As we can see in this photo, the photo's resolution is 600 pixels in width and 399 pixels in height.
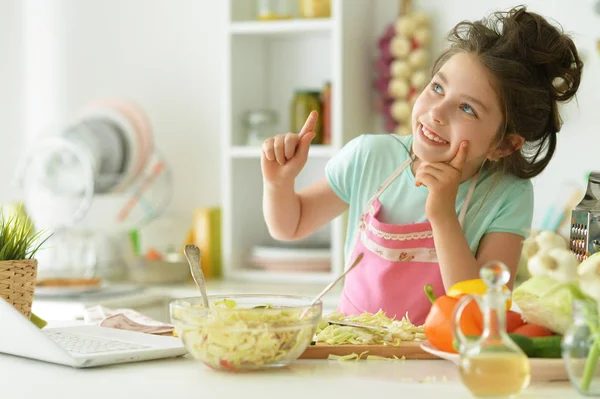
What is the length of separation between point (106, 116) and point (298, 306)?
2.48 metres

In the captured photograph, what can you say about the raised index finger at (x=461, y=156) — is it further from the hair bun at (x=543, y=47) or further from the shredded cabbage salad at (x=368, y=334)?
the shredded cabbage salad at (x=368, y=334)

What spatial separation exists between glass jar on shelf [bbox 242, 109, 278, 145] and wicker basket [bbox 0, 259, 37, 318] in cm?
192

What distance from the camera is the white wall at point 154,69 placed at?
369 cm

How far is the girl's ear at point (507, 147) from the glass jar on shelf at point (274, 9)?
5.45 ft

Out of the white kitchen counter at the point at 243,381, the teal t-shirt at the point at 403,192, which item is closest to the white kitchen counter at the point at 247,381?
the white kitchen counter at the point at 243,381

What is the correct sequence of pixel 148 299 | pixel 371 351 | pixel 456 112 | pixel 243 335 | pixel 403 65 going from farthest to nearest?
pixel 403 65 < pixel 148 299 < pixel 456 112 < pixel 371 351 < pixel 243 335

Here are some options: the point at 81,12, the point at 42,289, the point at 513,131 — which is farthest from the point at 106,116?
the point at 513,131

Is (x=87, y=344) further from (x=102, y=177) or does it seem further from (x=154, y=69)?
(x=154, y=69)

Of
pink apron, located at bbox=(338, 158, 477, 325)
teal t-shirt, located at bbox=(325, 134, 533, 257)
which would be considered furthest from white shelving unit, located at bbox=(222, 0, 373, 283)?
pink apron, located at bbox=(338, 158, 477, 325)

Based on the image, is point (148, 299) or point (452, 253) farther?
point (148, 299)

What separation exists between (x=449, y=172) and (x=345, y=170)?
39cm

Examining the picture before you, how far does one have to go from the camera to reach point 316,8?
330 centimetres

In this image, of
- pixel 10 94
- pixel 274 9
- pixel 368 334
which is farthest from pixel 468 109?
pixel 10 94

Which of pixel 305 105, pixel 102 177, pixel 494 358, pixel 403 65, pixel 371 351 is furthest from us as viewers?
pixel 102 177
